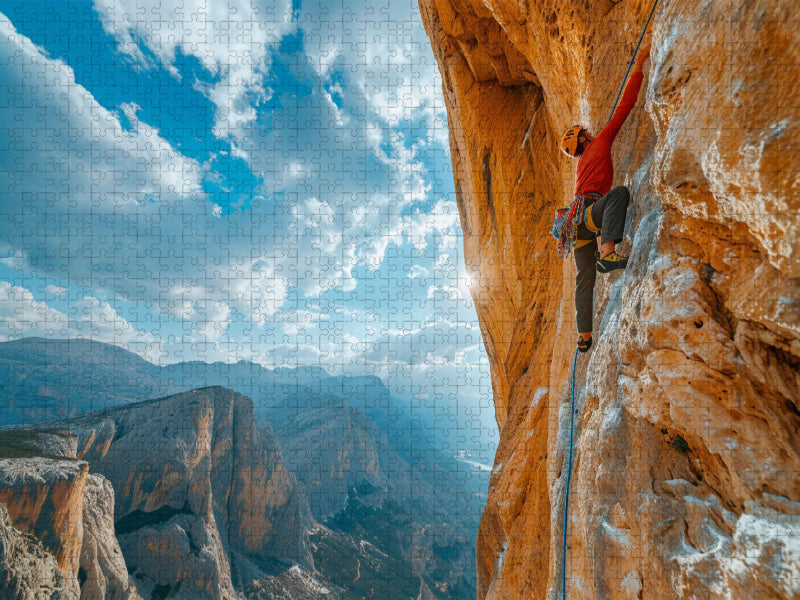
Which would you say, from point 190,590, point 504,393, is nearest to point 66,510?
point 190,590

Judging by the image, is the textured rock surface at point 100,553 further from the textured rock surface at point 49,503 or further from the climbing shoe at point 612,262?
the climbing shoe at point 612,262

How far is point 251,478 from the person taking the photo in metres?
46.4

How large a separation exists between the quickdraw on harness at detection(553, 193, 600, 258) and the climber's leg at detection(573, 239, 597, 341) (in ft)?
0.54

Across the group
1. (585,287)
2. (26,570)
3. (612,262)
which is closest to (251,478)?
(26,570)

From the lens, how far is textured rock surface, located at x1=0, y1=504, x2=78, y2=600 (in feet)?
52.1

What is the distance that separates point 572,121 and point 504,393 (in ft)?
22.0

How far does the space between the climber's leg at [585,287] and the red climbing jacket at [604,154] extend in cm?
63

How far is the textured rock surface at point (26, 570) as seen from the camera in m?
15.9

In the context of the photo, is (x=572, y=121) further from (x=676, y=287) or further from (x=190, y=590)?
(x=190, y=590)

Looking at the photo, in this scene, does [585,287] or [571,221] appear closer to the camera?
[571,221]

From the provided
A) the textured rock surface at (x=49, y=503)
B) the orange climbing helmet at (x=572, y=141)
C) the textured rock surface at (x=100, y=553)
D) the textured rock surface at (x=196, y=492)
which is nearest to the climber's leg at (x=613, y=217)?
the orange climbing helmet at (x=572, y=141)

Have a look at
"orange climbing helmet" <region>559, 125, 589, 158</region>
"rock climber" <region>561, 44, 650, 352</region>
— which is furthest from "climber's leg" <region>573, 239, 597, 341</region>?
"orange climbing helmet" <region>559, 125, 589, 158</region>

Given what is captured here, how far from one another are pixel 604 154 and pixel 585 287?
1.46 metres

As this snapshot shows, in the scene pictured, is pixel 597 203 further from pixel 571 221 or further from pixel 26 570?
pixel 26 570
